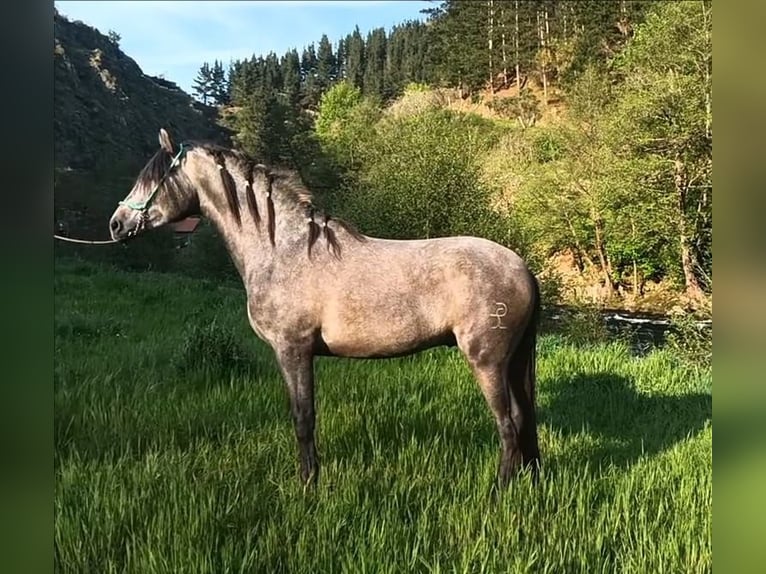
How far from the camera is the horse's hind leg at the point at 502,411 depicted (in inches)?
89.4

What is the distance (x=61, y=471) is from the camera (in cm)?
247

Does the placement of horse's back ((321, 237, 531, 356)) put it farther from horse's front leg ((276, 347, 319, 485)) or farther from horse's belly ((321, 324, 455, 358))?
horse's front leg ((276, 347, 319, 485))

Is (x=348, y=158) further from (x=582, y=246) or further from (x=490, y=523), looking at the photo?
(x=490, y=523)

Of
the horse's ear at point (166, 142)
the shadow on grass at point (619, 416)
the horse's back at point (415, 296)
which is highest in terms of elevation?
the horse's ear at point (166, 142)

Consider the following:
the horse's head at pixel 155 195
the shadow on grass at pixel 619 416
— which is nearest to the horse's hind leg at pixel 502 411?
the shadow on grass at pixel 619 416

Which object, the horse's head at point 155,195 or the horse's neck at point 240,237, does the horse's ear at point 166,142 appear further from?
the horse's neck at point 240,237

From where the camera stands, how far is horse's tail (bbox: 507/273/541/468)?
2.41 metres

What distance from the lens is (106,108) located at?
11219mm

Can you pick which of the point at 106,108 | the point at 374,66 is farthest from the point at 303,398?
the point at 106,108

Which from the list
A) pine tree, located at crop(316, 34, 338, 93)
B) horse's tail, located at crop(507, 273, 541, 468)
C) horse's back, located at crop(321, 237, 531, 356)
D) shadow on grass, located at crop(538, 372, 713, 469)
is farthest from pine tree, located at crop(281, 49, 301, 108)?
horse's tail, located at crop(507, 273, 541, 468)

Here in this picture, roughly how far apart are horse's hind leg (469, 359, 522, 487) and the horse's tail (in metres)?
0.06

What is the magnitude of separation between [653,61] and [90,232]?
25.4ft

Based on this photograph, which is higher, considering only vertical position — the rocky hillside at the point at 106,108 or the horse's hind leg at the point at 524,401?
the rocky hillside at the point at 106,108
